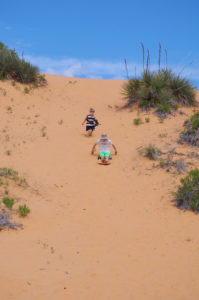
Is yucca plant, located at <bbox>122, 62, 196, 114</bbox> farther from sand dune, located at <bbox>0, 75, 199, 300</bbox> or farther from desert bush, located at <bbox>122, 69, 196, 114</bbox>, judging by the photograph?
sand dune, located at <bbox>0, 75, 199, 300</bbox>

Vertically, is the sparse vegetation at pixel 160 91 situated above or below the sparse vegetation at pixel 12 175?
above

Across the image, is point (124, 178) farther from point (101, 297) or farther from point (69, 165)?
point (101, 297)

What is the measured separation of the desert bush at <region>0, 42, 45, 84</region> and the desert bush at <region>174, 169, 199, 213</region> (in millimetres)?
12811

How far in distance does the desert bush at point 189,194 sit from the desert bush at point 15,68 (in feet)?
42.0

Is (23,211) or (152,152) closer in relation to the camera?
(23,211)

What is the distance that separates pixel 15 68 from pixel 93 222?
1347 centimetres

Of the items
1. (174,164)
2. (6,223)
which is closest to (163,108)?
(174,164)

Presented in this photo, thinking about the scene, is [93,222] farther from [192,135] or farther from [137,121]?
[137,121]

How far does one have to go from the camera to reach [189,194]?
739 centimetres

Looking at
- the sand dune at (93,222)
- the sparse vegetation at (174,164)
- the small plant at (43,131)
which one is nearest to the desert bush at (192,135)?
the sand dune at (93,222)

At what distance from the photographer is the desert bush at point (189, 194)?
23.7 feet

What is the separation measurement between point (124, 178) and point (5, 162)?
3.30 m

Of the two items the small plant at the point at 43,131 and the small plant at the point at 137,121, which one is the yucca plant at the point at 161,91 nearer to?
the small plant at the point at 137,121

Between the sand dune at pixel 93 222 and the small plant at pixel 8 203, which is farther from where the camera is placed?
the small plant at pixel 8 203
